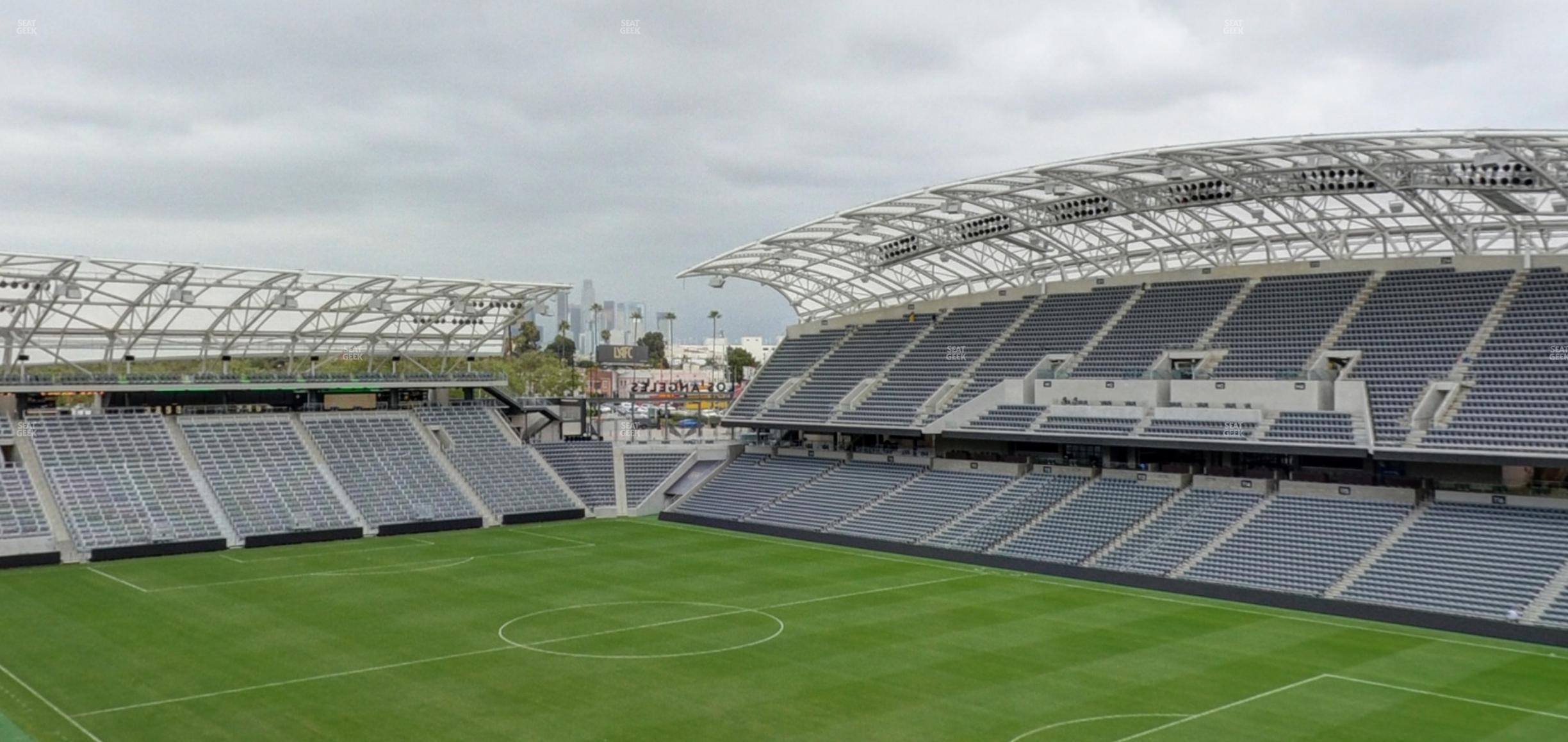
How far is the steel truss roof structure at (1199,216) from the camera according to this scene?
104 ft

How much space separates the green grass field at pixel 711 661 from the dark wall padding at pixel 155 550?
141cm

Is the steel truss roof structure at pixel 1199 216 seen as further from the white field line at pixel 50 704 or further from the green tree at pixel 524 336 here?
the green tree at pixel 524 336

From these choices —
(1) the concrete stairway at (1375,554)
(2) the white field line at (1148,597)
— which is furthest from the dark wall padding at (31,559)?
(1) the concrete stairway at (1375,554)

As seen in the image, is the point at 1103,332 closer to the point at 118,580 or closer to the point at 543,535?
the point at 543,535

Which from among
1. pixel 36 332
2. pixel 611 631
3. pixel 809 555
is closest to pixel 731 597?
pixel 611 631

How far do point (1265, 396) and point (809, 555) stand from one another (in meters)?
15.8

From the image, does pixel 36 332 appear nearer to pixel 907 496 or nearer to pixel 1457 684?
Answer: pixel 907 496

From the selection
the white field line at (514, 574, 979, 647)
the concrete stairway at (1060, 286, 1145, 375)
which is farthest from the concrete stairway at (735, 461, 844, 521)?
the white field line at (514, 574, 979, 647)

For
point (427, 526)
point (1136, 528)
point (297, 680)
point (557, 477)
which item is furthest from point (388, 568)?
point (1136, 528)

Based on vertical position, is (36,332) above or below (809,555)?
above

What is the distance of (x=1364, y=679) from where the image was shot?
23641 mm

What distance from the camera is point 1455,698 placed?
73.3 feet

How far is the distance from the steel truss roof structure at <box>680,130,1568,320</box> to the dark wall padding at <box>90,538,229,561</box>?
21.6 metres

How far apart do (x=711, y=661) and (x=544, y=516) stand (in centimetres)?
2506
